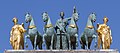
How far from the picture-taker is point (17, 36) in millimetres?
65438

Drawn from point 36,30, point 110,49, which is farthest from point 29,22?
point 110,49

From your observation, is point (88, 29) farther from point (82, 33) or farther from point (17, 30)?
point (17, 30)

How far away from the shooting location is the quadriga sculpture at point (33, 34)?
64812mm

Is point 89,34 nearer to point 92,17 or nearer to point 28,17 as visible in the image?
point 92,17

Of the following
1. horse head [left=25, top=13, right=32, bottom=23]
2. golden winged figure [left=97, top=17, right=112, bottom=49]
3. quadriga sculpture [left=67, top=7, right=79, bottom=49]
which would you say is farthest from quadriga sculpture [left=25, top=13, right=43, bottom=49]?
golden winged figure [left=97, top=17, right=112, bottom=49]

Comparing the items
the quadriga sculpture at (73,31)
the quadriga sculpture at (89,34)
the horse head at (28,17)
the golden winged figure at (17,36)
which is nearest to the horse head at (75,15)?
the quadriga sculpture at (73,31)

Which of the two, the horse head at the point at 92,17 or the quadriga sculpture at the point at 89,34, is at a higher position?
the horse head at the point at 92,17

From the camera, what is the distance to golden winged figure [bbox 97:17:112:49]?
6531cm

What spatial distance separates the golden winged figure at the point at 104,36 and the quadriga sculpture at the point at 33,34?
3818 millimetres

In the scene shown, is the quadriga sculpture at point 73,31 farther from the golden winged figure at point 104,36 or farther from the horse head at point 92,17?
the golden winged figure at point 104,36

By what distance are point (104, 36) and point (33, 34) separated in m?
4.61

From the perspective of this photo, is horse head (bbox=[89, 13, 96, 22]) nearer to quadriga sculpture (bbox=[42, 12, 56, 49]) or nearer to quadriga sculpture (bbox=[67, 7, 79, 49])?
quadriga sculpture (bbox=[67, 7, 79, 49])

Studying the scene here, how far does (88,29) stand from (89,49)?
4.25 feet

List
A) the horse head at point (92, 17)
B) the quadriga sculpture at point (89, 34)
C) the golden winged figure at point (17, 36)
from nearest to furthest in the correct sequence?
the quadriga sculpture at point (89, 34) < the horse head at point (92, 17) < the golden winged figure at point (17, 36)
